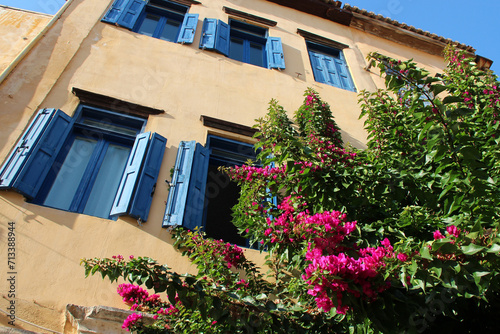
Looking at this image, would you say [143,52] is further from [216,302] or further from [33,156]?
[216,302]

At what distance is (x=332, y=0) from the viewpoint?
30.7 feet

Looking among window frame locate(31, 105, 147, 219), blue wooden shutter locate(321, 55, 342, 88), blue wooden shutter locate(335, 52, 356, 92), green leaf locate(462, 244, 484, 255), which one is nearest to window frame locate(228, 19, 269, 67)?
blue wooden shutter locate(321, 55, 342, 88)

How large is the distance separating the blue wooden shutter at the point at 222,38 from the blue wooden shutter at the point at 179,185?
9.35ft

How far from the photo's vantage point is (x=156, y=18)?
7.75m

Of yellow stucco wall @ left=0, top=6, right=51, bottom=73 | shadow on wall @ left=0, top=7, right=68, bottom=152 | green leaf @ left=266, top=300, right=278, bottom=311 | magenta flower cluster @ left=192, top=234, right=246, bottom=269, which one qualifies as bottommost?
green leaf @ left=266, top=300, right=278, bottom=311

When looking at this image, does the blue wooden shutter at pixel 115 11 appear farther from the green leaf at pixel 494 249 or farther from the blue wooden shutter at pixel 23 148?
the green leaf at pixel 494 249

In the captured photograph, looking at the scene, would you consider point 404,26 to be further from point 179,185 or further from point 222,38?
point 179,185

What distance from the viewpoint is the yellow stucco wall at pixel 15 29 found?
6000 mm

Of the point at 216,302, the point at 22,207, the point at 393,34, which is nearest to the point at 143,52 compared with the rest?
the point at 22,207

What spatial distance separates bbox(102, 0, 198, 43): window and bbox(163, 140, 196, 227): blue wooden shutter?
301 centimetres

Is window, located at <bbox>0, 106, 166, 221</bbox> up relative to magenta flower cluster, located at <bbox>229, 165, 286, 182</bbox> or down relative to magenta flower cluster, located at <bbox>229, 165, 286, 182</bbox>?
up

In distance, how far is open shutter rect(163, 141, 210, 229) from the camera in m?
4.04

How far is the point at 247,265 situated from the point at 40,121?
120 inches

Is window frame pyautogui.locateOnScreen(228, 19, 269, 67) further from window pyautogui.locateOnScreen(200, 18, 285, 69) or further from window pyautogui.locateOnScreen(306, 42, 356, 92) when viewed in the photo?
window pyautogui.locateOnScreen(306, 42, 356, 92)
